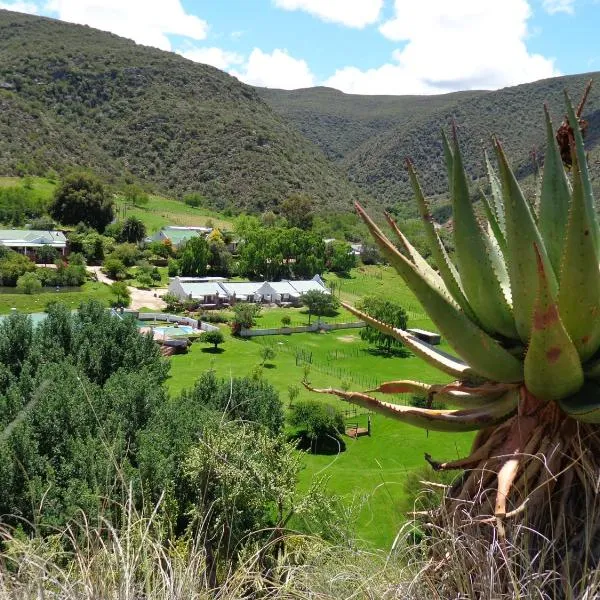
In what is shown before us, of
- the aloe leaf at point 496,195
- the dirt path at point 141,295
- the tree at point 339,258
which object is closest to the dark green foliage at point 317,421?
the aloe leaf at point 496,195

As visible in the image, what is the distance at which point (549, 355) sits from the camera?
90.9 inches

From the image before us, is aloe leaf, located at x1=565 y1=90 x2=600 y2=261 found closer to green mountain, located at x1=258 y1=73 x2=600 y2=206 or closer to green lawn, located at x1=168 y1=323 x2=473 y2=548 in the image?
green lawn, located at x1=168 y1=323 x2=473 y2=548

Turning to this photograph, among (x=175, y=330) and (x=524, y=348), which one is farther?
(x=175, y=330)

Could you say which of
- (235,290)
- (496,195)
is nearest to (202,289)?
(235,290)

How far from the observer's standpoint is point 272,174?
106m

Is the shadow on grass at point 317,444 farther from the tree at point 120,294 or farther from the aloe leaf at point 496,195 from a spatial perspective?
the tree at point 120,294

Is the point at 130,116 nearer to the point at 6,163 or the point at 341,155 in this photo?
the point at 6,163

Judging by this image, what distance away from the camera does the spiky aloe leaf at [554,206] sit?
109 inches

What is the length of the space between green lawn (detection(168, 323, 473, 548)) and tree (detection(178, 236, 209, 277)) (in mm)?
17575

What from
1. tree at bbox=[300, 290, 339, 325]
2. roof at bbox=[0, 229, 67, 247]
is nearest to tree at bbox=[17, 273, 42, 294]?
roof at bbox=[0, 229, 67, 247]

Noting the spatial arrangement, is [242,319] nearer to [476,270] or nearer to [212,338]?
[212,338]

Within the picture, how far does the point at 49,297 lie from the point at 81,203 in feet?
82.7

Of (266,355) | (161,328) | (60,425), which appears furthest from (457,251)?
(161,328)

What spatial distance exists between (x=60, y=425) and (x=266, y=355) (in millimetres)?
24282
